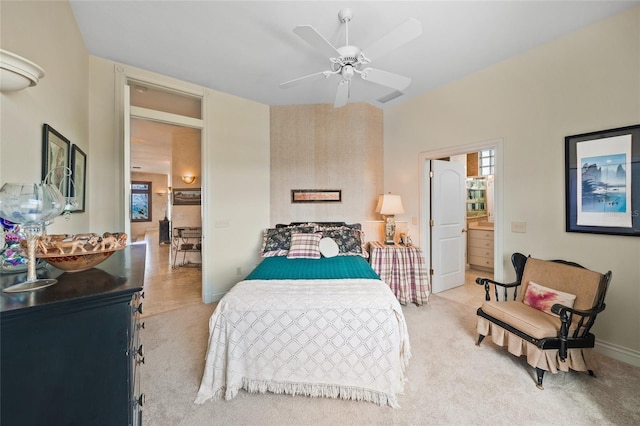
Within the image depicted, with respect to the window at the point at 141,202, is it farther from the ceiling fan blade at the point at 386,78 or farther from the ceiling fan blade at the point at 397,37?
the ceiling fan blade at the point at 397,37

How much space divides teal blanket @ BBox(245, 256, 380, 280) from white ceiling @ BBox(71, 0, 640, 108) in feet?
7.38

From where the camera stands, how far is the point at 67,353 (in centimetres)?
74

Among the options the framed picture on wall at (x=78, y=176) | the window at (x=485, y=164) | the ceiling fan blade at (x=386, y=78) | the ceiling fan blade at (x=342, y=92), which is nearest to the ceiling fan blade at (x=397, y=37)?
the ceiling fan blade at (x=386, y=78)

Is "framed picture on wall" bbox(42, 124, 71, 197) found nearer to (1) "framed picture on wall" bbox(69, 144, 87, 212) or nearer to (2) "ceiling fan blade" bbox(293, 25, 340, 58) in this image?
(1) "framed picture on wall" bbox(69, 144, 87, 212)

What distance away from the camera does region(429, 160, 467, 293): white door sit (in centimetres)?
367

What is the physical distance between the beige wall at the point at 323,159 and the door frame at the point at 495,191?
2.57 ft

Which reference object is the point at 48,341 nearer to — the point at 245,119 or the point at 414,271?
the point at 414,271

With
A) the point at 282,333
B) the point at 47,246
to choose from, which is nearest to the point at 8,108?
the point at 47,246

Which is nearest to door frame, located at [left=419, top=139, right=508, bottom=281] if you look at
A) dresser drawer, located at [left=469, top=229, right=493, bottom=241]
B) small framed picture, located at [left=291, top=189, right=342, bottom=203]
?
small framed picture, located at [left=291, top=189, right=342, bottom=203]

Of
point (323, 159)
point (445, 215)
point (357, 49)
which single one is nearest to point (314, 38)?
point (357, 49)

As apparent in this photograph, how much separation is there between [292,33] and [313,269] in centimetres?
229

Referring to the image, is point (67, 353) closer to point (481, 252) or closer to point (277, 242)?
point (277, 242)

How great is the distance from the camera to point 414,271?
3.25 meters

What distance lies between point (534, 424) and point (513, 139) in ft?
8.47
